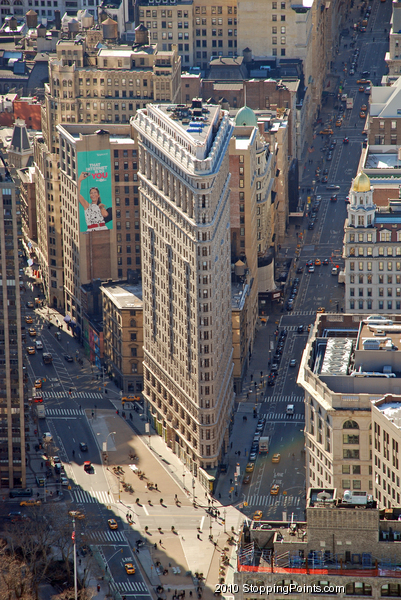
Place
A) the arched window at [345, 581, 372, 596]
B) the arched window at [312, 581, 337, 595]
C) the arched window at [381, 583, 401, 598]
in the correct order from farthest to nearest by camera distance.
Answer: the arched window at [312, 581, 337, 595] → the arched window at [345, 581, 372, 596] → the arched window at [381, 583, 401, 598]

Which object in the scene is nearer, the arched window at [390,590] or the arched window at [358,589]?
the arched window at [390,590]

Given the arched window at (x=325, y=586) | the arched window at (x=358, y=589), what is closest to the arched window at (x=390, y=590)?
the arched window at (x=358, y=589)

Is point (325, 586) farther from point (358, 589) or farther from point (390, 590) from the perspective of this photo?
point (390, 590)

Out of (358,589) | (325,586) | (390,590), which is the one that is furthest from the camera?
(325,586)

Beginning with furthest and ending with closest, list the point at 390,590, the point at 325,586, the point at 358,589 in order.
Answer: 1. the point at 325,586
2. the point at 358,589
3. the point at 390,590

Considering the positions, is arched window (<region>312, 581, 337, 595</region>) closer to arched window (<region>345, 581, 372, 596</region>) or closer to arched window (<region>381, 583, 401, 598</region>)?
arched window (<region>345, 581, 372, 596</region>)

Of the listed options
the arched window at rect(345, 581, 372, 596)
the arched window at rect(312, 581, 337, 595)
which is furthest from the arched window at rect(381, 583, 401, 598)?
the arched window at rect(312, 581, 337, 595)

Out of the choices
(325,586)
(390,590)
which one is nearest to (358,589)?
(390,590)

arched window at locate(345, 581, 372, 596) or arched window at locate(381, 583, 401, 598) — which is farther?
arched window at locate(345, 581, 372, 596)

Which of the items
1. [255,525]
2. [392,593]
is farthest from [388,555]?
[255,525]

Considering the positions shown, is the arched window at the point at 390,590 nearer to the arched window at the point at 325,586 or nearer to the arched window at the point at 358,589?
the arched window at the point at 358,589
